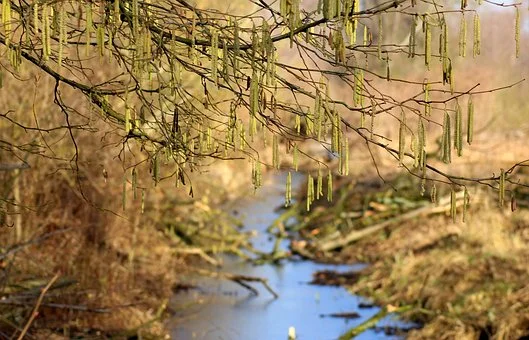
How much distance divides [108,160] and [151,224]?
2.97m

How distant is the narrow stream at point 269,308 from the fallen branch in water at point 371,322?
136 mm

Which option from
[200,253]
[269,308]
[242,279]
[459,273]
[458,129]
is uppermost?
[458,129]

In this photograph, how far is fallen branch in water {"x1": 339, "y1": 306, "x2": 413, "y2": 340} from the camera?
1113 centimetres

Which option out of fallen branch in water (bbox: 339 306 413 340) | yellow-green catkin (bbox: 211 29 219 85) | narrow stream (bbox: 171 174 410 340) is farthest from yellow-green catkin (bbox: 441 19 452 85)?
narrow stream (bbox: 171 174 410 340)

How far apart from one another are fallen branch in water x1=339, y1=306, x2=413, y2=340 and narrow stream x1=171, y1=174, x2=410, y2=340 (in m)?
0.14

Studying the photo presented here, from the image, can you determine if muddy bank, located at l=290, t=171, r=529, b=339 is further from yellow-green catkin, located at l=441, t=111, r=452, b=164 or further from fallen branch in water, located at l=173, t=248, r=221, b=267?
yellow-green catkin, located at l=441, t=111, r=452, b=164

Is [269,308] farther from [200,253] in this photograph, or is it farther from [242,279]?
[200,253]

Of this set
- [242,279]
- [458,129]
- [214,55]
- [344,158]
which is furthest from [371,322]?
[214,55]

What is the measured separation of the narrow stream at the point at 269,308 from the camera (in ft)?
38.5

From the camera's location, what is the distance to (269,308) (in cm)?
1340

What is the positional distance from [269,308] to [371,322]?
7.08 feet

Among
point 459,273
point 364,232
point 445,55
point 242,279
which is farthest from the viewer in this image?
point 364,232

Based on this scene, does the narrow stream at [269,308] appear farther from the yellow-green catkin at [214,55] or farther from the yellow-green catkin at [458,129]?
the yellow-green catkin at [214,55]

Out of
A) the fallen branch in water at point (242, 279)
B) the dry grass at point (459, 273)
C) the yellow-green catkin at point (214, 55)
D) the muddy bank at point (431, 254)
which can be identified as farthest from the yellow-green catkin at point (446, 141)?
the fallen branch in water at point (242, 279)
